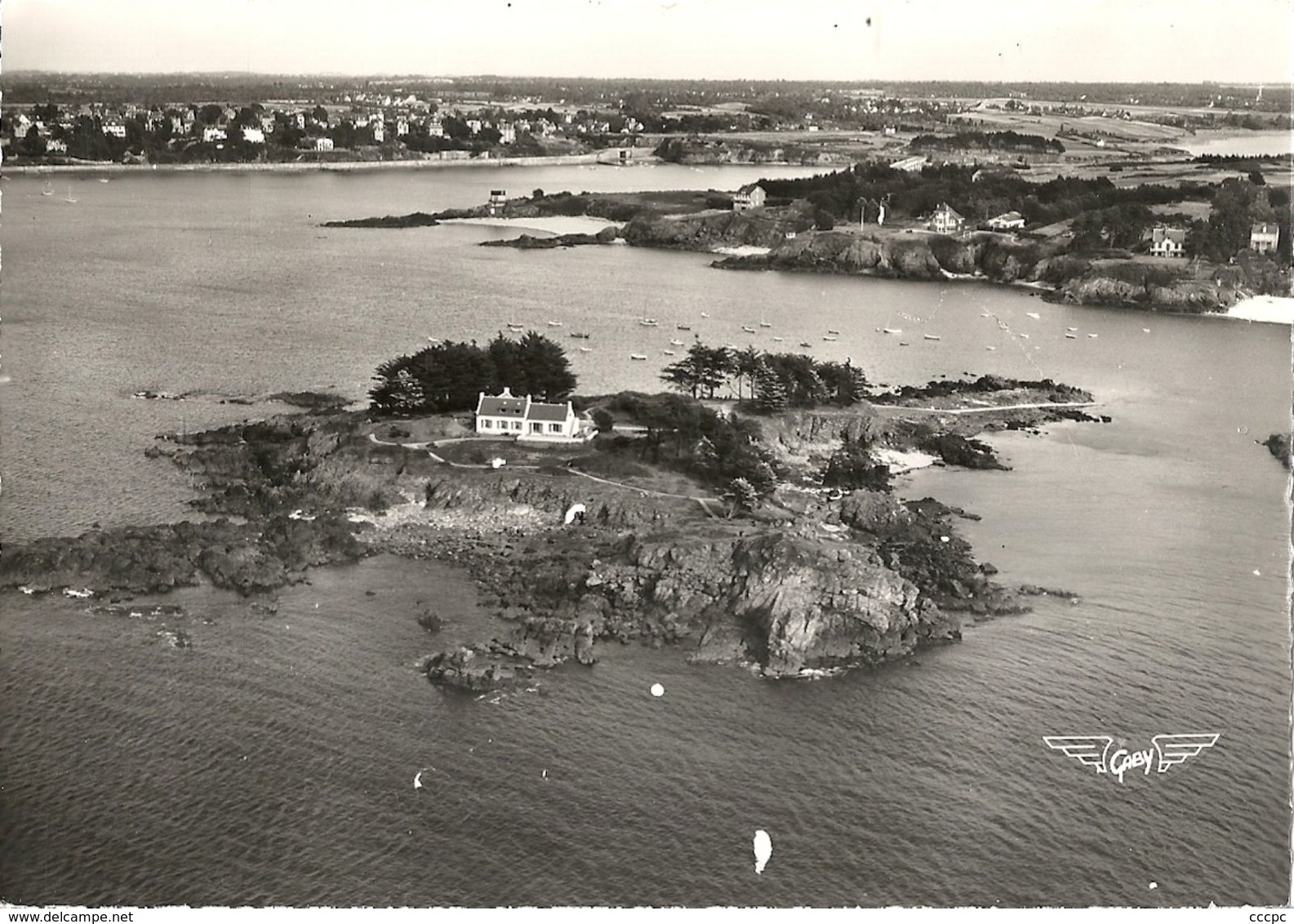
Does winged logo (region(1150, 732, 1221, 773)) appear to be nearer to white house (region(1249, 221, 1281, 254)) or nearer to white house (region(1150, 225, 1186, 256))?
white house (region(1249, 221, 1281, 254))

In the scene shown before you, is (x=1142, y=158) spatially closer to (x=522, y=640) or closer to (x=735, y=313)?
(x=735, y=313)

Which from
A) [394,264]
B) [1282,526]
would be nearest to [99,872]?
[1282,526]

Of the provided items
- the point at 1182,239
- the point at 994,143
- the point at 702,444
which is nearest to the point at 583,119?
the point at 994,143

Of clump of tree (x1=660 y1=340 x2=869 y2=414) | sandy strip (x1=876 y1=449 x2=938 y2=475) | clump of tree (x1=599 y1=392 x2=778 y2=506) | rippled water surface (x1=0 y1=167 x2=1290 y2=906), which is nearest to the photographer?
rippled water surface (x1=0 y1=167 x2=1290 y2=906)

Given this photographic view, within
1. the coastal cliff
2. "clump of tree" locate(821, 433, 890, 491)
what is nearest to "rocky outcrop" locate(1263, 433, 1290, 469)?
"clump of tree" locate(821, 433, 890, 491)

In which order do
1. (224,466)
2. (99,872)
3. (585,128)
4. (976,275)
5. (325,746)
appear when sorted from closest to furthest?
(99,872), (325,746), (224,466), (976,275), (585,128)

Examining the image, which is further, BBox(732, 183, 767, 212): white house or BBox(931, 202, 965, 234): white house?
BBox(732, 183, 767, 212): white house

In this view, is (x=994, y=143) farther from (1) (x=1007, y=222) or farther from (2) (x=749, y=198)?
(2) (x=749, y=198)

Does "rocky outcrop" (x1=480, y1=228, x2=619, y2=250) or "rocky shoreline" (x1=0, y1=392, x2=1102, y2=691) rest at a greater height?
"rocky outcrop" (x1=480, y1=228, x2=619, y2=250)
